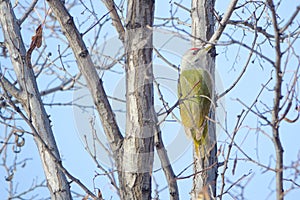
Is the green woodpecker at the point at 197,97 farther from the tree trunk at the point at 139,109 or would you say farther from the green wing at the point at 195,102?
the tree trunk at the point at 139,109

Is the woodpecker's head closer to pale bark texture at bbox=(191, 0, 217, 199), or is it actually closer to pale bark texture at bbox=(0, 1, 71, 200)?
pale bark texture at bbox=(191, 0, 217, 199)

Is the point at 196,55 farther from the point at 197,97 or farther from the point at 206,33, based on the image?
the point at 197,97

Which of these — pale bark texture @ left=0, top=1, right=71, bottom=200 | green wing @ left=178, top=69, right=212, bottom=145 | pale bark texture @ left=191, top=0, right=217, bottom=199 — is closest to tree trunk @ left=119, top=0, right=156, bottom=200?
pale bark texture @ left=0, top=1, right=71, bottom=200

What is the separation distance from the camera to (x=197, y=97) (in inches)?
150

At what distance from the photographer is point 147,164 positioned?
262 centimetres

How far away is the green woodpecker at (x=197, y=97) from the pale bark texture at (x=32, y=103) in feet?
3.21

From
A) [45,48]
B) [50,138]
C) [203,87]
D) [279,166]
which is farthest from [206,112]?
[45,48]

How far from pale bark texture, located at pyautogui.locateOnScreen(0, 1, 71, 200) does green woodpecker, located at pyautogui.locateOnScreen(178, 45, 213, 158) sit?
98cm

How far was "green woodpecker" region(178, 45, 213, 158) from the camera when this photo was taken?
12.2 ft

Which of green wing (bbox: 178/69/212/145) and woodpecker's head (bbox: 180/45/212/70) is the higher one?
woodpecker's head (bbox: 180/45/212/70)

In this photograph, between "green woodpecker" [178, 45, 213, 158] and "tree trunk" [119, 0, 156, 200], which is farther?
"green woodpecker" [178, 45, 213, 158]

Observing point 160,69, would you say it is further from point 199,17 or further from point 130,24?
point 130,24

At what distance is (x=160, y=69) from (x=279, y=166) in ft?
5.48

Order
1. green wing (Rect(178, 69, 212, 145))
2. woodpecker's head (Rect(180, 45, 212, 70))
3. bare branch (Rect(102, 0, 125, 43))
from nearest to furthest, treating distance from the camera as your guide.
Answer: bare branch (Rect(102, 0, 125, 43))
green wing (Rect(178, 69, 212, 145))
woodpecker's head (Rect(180, 45, 212, 70))
